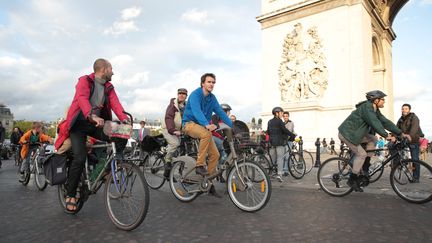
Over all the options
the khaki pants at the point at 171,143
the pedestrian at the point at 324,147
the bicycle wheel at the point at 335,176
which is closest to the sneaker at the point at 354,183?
the bicycle wheel at the point at 335,176

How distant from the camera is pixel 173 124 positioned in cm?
635

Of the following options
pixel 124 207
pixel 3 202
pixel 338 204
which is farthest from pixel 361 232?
pixel 3 202

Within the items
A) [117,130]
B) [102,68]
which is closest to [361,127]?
[117,130]

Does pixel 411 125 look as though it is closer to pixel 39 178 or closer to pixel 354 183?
pixel 354 183

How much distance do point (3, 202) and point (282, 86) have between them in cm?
1711

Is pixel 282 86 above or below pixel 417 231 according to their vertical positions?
above

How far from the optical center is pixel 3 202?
190 inches

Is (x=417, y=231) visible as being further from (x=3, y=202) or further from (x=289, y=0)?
(x=289, y=0)

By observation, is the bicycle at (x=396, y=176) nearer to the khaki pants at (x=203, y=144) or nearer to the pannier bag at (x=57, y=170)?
the khaki pants at (x=203, y=144)

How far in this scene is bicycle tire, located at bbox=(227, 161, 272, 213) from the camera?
3879mm

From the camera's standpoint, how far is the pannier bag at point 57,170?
147 inches

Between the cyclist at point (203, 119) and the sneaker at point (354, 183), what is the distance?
2113 millimetres

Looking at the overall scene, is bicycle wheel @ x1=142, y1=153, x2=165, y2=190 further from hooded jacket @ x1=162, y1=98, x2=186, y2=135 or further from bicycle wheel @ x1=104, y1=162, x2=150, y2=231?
bicycle wheel @ x1=104, y1=162, x2=150, y2=231

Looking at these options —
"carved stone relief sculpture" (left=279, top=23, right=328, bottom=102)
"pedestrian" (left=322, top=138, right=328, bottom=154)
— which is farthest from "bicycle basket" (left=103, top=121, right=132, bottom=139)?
"carved stone relief sculpture" (left=279, top=23, right=328, bottom=102)
